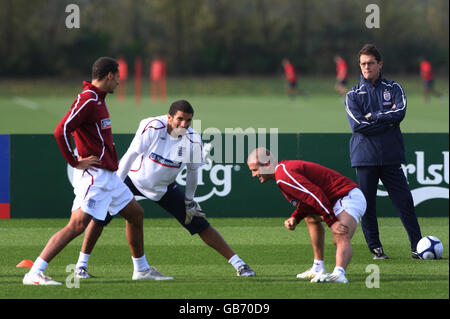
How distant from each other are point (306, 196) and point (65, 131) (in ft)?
7.29

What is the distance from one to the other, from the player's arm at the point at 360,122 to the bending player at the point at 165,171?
6.63 feet

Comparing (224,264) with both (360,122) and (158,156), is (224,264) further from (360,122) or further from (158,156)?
(360,122)

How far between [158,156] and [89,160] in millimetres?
928

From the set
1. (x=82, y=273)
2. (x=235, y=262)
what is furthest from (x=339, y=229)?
(x=82, y=273)

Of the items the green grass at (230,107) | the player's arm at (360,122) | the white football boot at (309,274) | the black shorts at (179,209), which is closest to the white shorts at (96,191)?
the black shorts at (179,209)

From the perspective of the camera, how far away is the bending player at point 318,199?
7.65 meters

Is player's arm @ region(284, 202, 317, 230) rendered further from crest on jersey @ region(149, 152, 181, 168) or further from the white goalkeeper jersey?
crest on jersey @ region(149, 152, 181, 168)

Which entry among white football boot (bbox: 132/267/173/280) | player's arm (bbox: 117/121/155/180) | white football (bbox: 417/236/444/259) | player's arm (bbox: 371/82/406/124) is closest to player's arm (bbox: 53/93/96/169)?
player's arm (bbox: 117/121/155/180)

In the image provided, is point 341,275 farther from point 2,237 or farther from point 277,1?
point 277,1

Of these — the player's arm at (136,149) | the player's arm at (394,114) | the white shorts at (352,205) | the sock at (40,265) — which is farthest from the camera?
the player's arm at (394,114)

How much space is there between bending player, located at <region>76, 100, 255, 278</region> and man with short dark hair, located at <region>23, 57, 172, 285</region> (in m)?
0.49

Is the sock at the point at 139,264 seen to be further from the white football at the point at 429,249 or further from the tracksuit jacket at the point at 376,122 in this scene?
the white football at the point at 429,249

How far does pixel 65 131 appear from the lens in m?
7.40

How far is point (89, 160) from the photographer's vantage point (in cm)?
758
